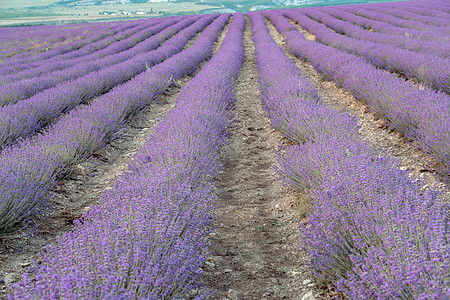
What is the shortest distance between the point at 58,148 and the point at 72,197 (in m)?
0.51

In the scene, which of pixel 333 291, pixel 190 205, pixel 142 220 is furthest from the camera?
pixel 190 205

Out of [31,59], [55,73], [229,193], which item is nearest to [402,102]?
[229,193]

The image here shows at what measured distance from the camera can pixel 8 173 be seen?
267 centimetres

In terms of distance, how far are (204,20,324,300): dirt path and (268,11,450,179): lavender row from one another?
4.41 feet

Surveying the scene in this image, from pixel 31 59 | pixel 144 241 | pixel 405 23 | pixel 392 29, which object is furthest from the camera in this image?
pixel 405 23

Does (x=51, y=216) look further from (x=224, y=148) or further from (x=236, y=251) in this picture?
(x=224, y=148)

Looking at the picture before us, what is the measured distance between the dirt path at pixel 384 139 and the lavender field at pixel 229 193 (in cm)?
3

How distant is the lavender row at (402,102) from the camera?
3.22 meters

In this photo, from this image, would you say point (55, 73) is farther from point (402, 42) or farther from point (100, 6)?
point (100, 6)

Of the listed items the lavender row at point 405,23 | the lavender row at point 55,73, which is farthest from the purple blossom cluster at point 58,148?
the lavender row at point 405,23

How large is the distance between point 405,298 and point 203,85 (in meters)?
4.46

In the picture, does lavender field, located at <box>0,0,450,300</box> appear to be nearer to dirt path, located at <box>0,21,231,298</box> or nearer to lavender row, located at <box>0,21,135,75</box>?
dirt path, located at <box>0,21,231,298</box>

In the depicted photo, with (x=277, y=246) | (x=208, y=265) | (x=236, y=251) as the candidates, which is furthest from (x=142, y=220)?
(x=277, y=246)

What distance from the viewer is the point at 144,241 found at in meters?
1.75
